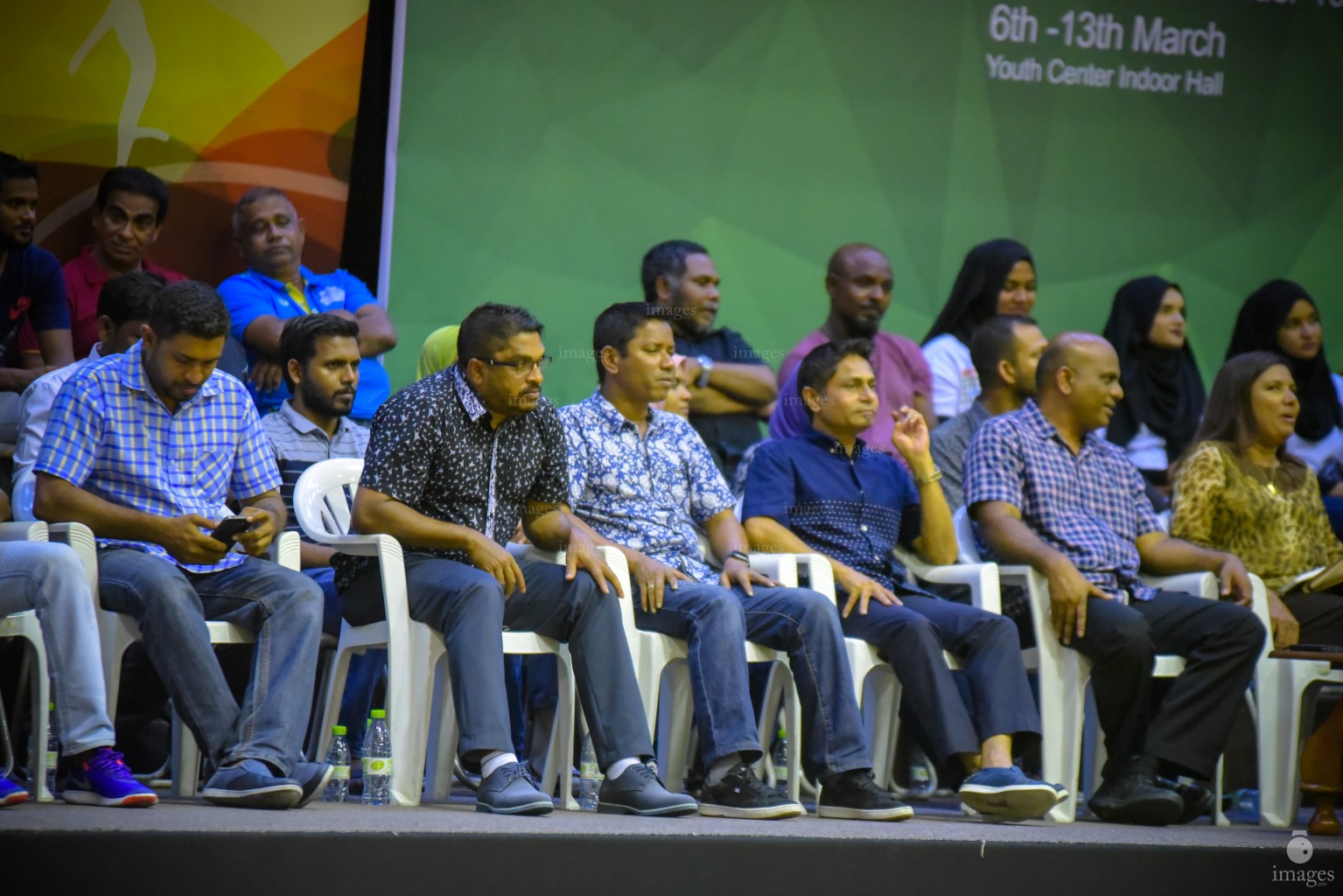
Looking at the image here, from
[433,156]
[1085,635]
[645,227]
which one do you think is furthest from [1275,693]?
[433,156]

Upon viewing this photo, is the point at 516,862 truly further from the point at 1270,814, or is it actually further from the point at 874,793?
the point at 1270,814

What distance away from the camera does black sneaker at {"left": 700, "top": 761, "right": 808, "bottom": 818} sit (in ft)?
11.8

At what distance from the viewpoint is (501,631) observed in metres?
3.58

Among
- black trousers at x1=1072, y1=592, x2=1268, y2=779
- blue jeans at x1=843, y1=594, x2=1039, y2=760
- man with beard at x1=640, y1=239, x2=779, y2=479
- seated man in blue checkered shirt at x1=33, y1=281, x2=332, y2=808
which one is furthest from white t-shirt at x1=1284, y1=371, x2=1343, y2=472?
seated man in blue checkered shirt at x1=33, y1=281, x2=332, y2=808

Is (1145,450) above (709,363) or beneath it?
beneath

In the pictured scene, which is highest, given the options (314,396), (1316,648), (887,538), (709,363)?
(709,363)

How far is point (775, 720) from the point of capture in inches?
170

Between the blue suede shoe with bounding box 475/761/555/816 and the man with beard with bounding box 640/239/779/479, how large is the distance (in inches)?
84.4

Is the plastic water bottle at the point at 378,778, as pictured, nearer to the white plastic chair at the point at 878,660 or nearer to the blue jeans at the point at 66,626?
the blue jeans at the point at 66,626

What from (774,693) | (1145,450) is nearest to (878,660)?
(774,693)

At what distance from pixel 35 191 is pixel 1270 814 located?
4.06 m

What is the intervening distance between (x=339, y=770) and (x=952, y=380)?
281 cm

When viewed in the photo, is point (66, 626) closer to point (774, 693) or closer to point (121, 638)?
point (121, 638)

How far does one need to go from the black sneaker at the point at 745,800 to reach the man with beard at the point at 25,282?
2458 mm
